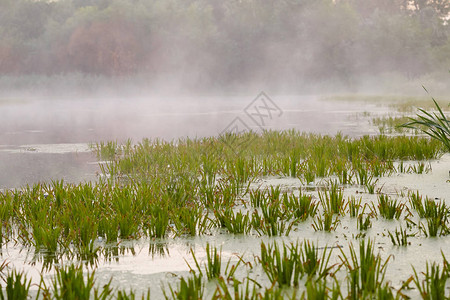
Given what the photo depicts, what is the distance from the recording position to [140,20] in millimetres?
74312

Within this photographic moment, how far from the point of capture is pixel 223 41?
7462 centimetres

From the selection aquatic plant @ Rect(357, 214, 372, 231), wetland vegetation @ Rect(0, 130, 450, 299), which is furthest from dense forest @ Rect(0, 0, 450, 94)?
aquatic plant @ Rect(357, 214, 372, 231)

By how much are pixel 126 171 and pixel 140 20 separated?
6842 cm

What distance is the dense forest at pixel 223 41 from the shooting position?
228 ft

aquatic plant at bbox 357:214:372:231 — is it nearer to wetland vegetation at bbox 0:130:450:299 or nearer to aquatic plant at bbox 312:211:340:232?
wetland vegetation at bbox 0:130:450:299

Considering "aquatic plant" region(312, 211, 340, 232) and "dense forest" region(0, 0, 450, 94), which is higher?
"dense forest" region(0, 0, 450, 94)

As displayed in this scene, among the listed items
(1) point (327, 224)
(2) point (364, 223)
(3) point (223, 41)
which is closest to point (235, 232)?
(1) point (327, 224)

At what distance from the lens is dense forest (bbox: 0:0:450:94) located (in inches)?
2739

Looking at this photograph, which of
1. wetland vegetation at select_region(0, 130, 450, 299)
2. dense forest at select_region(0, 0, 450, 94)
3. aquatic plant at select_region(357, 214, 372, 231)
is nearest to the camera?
wetland vegetation at select_region(0, 130, 450, 299)

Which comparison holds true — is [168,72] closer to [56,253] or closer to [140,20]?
[140,20]

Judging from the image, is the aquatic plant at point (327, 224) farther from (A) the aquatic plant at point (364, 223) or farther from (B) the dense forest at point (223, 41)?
(B) the dense forest at point (223, 41)

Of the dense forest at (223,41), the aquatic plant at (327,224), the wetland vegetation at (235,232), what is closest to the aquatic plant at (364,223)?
the wetland vegetation at (235,232)

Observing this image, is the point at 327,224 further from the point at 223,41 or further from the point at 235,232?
the point at 223,41

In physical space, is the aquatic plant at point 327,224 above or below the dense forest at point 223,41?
below
